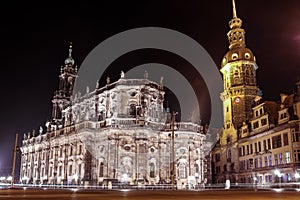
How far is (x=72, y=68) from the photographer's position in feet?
296

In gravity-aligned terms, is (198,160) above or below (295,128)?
below

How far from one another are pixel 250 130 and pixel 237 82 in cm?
1262

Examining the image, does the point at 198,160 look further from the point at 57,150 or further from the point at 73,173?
the point at 57,150

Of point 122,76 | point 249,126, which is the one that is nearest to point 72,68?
point 122,76

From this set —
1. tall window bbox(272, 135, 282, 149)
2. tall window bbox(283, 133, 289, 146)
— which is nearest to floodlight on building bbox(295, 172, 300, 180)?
tall window bbox(283, 133, 289, 146)

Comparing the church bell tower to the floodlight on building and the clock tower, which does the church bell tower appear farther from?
the floodlight on building

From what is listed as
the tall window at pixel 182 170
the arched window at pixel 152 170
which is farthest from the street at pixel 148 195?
the tall window at pixel 182 170

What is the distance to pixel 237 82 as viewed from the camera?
227 feet

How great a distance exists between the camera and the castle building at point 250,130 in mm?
47625

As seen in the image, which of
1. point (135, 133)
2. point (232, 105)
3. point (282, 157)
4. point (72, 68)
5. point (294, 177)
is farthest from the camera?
point (72, 68)

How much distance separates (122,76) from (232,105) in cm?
2458

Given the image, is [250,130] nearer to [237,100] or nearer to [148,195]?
[237,100]

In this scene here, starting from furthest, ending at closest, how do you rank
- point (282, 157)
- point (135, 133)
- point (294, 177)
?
point (135, 133) → point (282, 157) → point (294, 177)

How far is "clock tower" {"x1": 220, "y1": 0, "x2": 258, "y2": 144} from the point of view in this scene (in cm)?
6725
